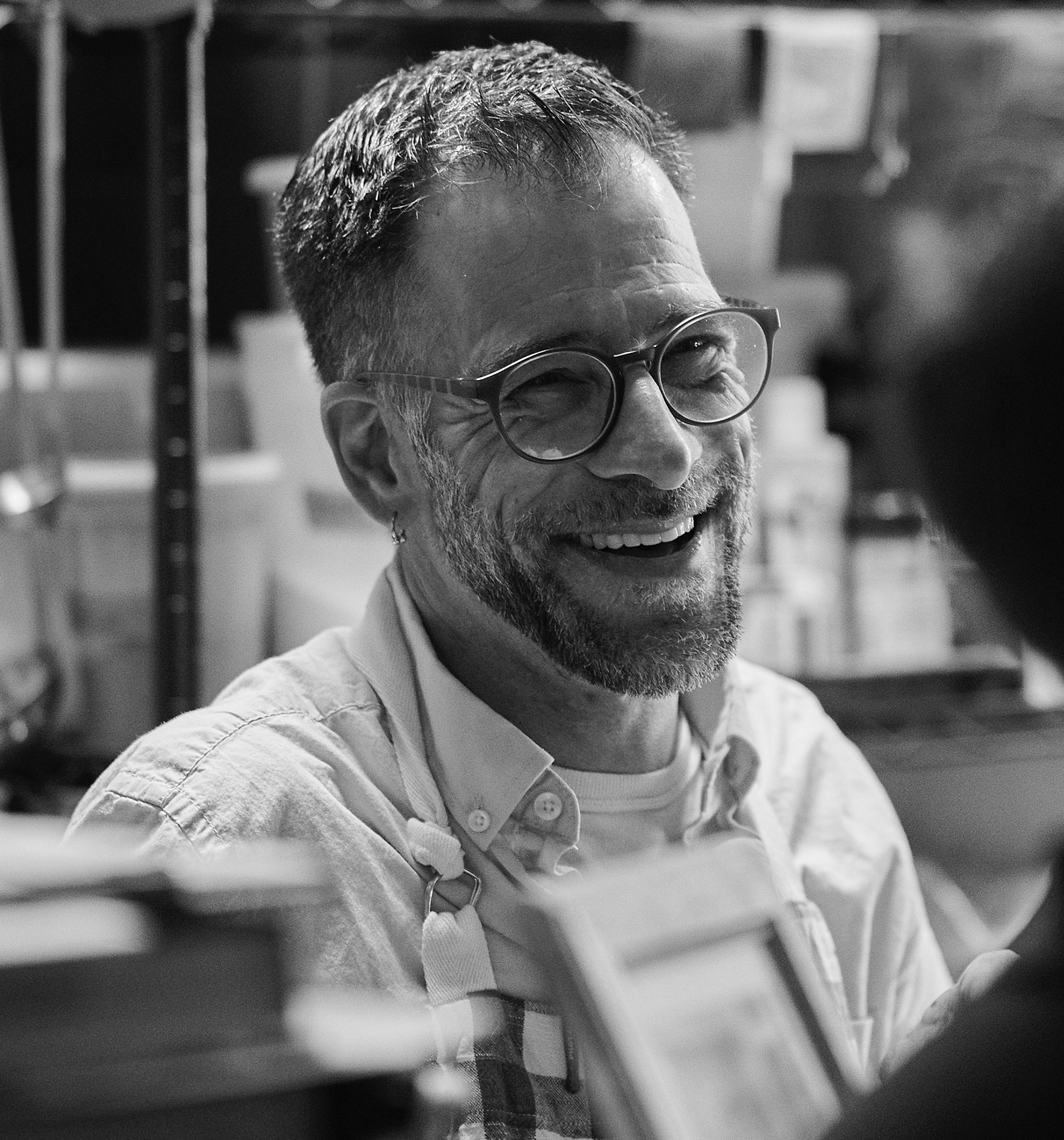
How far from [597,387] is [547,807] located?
334mm

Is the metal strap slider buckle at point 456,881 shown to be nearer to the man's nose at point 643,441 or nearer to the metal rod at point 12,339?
the man's nose at point 643,441

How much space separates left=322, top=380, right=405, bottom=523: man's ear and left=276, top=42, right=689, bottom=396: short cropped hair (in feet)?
0.10

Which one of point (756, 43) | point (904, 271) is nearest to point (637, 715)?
point (904, 271)

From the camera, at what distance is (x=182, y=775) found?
1.05 metres

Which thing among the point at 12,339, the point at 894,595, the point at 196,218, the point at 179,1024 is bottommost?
the point at 894,595

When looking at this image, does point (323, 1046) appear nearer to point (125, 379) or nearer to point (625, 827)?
point (625, 827)

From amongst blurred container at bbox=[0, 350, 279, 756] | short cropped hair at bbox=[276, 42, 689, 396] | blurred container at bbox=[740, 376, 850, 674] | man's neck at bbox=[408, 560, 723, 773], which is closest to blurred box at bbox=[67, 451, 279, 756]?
blurred container at bbox=[0, 350, 279, 756]

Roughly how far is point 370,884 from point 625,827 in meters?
0.24

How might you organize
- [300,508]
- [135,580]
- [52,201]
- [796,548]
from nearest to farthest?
[52,201], [135,580], [300,508], [796,548]

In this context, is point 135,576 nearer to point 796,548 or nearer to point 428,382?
point 796,548

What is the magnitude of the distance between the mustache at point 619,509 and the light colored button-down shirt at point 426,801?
0.15 metres

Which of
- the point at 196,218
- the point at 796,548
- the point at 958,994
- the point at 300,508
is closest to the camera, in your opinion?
the point at 958,994

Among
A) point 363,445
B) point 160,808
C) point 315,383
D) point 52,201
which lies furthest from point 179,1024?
point 52,201

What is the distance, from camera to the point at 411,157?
1.19 metres
